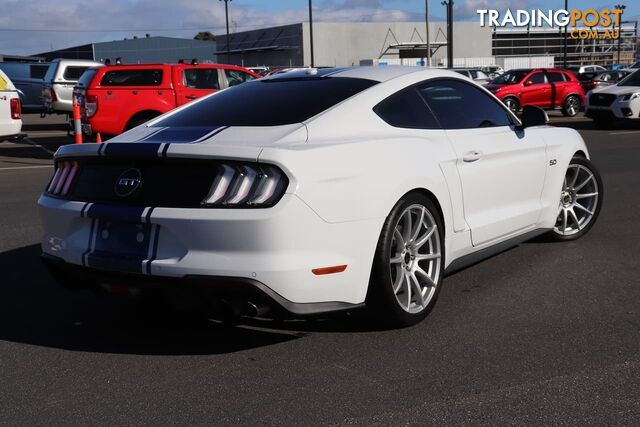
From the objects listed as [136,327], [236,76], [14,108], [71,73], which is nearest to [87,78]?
[14,108]

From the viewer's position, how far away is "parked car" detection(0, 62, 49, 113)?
29.9 metres

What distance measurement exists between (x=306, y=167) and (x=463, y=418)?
134 centimetres

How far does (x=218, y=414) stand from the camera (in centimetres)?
327

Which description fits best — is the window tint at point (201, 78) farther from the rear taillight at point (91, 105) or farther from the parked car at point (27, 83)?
the parked car at point (27, 83)

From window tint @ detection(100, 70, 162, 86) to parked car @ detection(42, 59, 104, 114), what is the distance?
7747mm

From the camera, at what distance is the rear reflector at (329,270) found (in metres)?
3.69

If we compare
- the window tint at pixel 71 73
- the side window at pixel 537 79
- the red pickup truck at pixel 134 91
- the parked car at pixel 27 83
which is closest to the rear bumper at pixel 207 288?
the red pickup truck at pixel 134 91

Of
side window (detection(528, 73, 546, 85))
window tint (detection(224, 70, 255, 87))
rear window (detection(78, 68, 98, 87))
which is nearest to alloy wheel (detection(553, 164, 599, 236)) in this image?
window tint (detection(224, 70, 255, 87))

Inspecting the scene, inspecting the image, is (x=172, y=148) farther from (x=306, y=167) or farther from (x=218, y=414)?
(x=218, y=414)

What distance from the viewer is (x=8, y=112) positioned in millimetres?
13188

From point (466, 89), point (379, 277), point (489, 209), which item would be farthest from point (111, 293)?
point (466, 89)

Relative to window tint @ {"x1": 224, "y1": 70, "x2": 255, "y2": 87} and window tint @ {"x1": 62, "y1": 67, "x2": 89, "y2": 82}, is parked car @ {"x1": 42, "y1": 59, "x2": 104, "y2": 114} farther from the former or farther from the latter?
window tint @ {"x1": 224, "y1": 70, "x2": 255, "y2": 87}

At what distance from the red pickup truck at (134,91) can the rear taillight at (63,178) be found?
10.1m

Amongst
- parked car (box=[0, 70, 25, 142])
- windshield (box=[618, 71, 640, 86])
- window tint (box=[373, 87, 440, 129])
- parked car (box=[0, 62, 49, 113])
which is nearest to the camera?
window tint (box=[373, 87, 440, 129])
